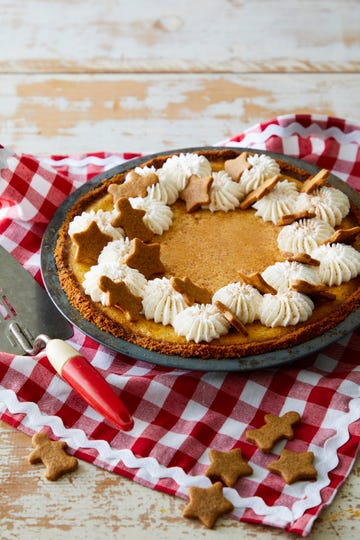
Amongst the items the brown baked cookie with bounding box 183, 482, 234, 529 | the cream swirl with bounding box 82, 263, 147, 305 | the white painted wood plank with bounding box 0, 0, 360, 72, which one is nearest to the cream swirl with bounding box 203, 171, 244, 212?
the cream swirl with bounding box 82, 263, 147, 305

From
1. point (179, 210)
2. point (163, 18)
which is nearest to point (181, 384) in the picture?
point (179, 210)

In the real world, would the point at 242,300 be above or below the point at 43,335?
above

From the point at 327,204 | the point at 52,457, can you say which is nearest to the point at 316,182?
the point at 327,204

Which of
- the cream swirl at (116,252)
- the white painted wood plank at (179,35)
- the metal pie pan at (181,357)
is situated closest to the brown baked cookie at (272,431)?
the metal pie pan at (181,357)

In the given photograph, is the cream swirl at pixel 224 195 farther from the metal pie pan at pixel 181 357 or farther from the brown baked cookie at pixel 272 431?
the brown baked cookie at pixel 272 431

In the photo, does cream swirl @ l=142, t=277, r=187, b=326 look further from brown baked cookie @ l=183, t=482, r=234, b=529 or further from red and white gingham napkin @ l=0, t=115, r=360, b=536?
brown baked cookie @ l=183, t=482, r=234, b=529

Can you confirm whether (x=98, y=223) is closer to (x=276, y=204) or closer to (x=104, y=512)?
(x=276, y=204)
